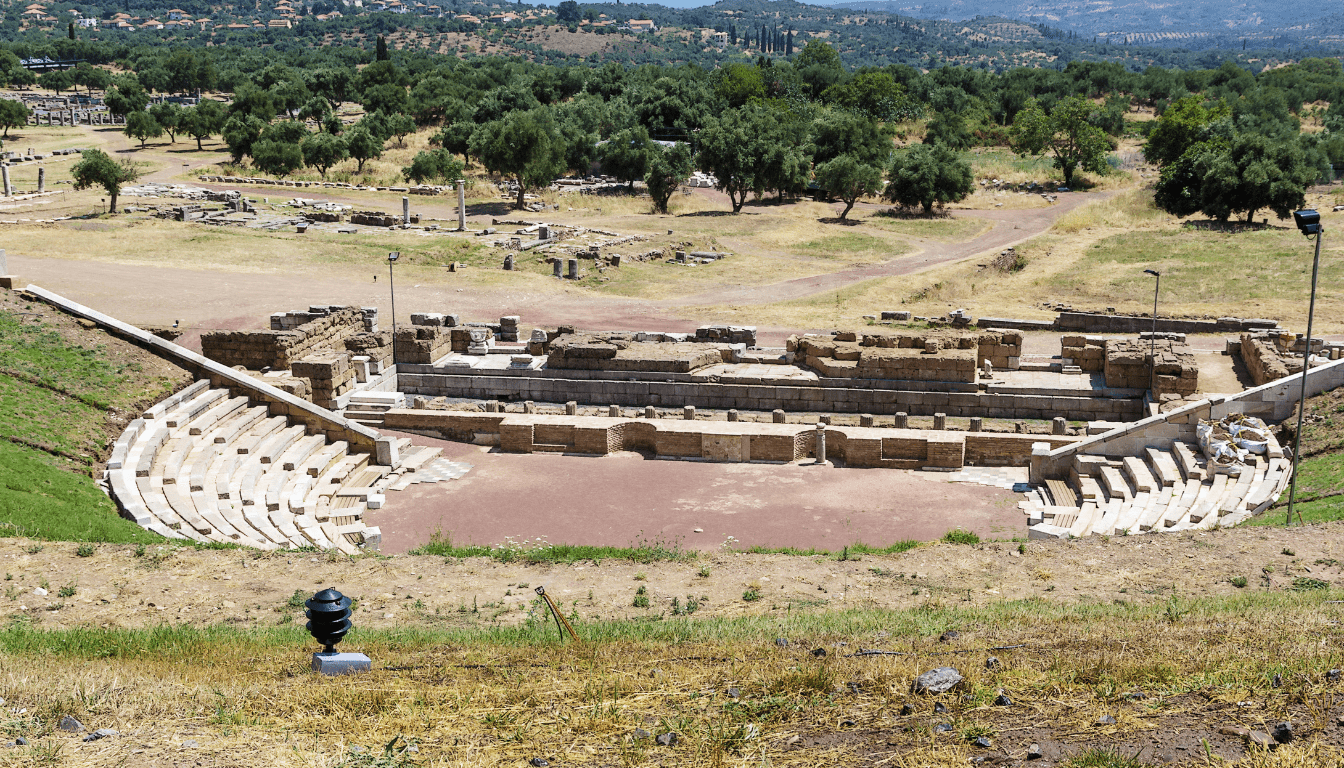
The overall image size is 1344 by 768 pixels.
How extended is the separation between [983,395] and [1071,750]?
21.6 metres

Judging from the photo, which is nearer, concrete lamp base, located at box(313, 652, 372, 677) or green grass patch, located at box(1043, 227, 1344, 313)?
concrete lamp base, located at box(313, 652, 372, 677)

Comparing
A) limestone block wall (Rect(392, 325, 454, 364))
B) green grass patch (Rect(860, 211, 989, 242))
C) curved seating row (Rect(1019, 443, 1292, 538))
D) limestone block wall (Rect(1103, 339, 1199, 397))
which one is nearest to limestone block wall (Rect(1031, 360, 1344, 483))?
curved seating row (Rect(1019, 443, 1292, 538))

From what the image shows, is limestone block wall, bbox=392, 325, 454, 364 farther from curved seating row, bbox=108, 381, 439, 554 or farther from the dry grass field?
the dry grass field

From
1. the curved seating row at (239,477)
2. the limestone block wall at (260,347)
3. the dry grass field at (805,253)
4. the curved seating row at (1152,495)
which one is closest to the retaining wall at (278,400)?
the curved seating row at (239,477)

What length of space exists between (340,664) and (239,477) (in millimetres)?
13087

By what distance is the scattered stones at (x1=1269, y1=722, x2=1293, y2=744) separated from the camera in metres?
8.95

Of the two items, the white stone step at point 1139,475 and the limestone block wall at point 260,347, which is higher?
the limestone block wall at point 260,347

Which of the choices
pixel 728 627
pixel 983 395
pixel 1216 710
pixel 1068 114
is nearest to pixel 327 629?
pixel 728 627

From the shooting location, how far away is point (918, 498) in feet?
78.0

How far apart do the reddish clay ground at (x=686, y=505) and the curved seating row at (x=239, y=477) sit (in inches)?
39.8

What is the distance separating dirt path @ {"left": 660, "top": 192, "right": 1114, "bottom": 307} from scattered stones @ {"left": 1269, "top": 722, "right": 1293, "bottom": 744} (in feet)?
115

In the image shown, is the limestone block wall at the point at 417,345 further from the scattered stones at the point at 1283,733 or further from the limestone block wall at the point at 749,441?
the scattered stones at the point at 1283,733

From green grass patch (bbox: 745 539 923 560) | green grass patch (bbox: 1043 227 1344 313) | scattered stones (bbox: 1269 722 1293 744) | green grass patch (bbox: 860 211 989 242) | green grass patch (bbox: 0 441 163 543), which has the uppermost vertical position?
green grass patch (bbox: 860 211 989 242)

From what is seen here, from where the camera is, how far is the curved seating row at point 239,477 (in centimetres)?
2027
